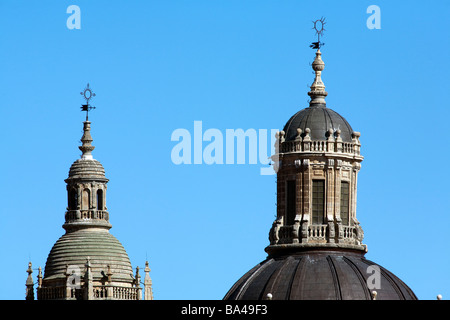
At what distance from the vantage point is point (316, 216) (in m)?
185

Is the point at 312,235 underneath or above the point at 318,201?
underneath

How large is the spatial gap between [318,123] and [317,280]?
40.6ft

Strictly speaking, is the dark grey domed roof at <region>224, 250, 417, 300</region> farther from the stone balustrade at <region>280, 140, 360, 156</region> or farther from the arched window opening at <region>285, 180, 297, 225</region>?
the stone balustrade at <region>280, 140, 360, 156</region>

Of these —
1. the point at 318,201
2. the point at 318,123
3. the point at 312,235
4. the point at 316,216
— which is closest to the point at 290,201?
the point at 318,201

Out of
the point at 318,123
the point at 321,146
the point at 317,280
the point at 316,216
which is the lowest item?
the point at 317,280

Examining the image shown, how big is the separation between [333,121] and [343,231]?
7529 mm

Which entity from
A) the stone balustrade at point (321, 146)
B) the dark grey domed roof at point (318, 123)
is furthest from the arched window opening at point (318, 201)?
the dark grey domed roof at point (318, 123)

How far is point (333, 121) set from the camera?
7338 inches

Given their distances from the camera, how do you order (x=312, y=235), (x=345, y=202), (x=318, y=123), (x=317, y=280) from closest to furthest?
(x=317, y=280) < (x=312, y=235) < (x=318, y=123) < (x=345, y=202)

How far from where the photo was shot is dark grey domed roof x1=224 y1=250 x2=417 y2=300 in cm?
17775

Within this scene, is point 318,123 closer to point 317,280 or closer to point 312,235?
point 312,235
